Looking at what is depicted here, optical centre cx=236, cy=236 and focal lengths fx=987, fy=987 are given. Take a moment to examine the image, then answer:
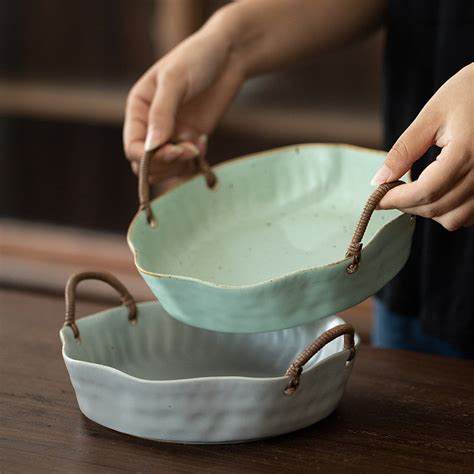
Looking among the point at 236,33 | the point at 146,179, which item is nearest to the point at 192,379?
the point at 146,179

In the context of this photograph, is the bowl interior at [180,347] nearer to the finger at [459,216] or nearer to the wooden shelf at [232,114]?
the finger at [459,216]

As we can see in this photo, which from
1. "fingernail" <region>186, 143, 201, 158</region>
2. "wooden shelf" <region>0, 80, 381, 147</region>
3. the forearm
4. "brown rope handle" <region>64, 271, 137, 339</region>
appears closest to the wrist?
the forearm

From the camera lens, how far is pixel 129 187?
2252 millimetres

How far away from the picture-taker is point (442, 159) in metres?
0.73

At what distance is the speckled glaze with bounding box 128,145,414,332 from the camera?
727 mm

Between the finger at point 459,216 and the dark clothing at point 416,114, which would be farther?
the dark clothing at point 416,114

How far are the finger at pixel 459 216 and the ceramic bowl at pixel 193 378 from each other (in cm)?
13

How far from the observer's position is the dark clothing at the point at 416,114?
1074 millimetres

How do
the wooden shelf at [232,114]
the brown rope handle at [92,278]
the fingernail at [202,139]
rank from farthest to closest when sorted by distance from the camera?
the wooden shelf at [232,114] < the fingernail at [202,139] < the brown rope handle at [92,278]

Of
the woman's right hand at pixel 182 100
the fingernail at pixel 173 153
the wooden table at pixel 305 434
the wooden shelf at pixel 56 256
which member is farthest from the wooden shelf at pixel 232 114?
the wooden table at pixel 305 434

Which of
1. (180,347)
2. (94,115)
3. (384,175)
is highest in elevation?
(384,175)

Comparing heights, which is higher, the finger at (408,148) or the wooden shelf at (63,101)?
the finger at (408,148)

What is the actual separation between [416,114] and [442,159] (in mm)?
420

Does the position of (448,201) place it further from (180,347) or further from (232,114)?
(232,114)
